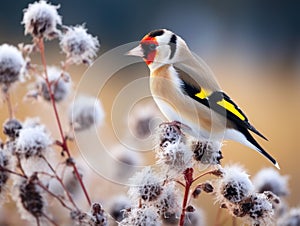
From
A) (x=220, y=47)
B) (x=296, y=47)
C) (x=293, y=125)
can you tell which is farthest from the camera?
(x=296, y=47)

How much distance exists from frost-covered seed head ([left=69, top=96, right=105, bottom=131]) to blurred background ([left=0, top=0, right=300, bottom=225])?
87 cm

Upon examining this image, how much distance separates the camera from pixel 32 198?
496 mm

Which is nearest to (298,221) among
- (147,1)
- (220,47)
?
(220,47)

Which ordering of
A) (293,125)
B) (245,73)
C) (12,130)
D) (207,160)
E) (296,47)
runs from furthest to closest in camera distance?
1. (296,47)
2. (245,73)
3. (293,125)
4. (12,130)
5. (207,160)

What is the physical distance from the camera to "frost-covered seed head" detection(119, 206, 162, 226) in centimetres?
39

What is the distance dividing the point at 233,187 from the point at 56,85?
22 centimetres

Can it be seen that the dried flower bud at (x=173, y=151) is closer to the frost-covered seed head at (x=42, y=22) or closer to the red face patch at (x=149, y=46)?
the red face patch at (x=149, y=46)

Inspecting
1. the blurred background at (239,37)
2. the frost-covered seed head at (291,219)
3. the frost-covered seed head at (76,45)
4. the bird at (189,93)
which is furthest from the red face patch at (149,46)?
the blurred background at (239,37)

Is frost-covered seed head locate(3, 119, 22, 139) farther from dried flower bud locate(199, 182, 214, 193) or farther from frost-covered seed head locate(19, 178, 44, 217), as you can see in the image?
dried flower bud locate(199, 182, 214, 193)

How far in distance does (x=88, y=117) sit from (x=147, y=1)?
1.62 metres

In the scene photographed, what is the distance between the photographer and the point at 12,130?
49 cm

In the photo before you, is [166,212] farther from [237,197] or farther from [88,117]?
[88,117]

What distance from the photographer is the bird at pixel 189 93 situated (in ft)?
1.33

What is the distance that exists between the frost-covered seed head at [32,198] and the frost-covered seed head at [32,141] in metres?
0.03
